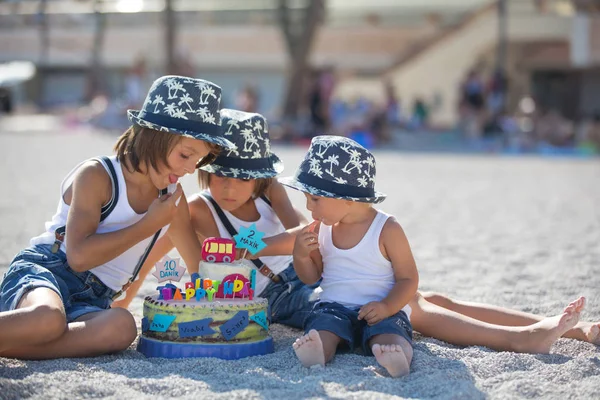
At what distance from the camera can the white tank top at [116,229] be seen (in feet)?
13.0

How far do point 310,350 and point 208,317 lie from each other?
45 cm

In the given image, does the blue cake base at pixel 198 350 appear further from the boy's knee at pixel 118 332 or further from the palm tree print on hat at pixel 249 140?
the palm tree print on hat at pixel 249 140

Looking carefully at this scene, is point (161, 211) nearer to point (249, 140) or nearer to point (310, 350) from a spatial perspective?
point (249, 140)

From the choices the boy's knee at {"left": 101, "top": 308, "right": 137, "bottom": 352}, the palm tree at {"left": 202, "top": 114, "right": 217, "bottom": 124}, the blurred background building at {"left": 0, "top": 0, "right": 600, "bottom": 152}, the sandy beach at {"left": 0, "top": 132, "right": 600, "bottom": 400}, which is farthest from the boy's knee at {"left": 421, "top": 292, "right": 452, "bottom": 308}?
the blurred background building at {"left": 0, "top": 0, "right": 600, "bottom": 152}

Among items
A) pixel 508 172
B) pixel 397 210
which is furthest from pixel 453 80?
pixel 397 210

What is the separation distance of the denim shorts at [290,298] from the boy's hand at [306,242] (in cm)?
39

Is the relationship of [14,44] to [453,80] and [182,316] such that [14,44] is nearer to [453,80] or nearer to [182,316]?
[453,80]

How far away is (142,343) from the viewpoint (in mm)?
3854

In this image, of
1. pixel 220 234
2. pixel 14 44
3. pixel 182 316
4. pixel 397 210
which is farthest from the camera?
pixel 14 44

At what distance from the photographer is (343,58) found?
3525cm

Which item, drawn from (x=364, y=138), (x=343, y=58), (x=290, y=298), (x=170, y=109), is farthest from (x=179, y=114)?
(x=343, y=58)

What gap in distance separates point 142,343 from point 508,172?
37.2 feet

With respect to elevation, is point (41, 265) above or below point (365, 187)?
below

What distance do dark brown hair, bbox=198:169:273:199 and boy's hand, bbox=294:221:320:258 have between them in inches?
22.7
